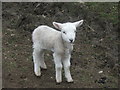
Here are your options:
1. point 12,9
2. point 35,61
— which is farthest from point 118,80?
point 12,9

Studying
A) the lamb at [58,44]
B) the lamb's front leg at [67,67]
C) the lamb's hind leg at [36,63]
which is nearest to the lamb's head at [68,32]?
the lamb at [58,44]

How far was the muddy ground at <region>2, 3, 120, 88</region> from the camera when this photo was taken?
27.1 ft

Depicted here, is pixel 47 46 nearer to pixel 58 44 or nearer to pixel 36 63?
pixel 58 44

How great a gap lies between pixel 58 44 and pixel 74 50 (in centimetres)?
168

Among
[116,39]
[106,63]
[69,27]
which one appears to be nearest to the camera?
[69,27]

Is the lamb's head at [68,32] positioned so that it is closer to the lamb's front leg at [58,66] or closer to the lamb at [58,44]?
the lamb at [58,44]

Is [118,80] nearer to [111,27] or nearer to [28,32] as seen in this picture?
[111,27]

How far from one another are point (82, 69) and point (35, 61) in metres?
1.06

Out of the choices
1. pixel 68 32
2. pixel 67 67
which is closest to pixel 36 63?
pixel 67 67

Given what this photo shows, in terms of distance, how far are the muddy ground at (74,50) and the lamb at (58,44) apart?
287 mm

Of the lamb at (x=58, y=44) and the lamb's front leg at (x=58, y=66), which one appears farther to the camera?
the lamb's front leg at (x=58, y=66)

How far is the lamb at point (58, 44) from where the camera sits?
768 centimetres

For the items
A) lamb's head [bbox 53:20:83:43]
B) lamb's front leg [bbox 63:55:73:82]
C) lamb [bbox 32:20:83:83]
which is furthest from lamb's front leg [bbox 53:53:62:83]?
lamb's head [bbox 53:20:83:43]

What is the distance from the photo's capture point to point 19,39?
392 inches
